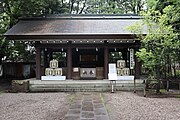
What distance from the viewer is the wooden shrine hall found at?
11.4 metres

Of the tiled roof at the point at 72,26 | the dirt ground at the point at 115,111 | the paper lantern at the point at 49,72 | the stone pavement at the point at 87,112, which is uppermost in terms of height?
the tiled roof at the point at 72,26

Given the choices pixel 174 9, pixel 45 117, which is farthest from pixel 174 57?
pixel 45 117

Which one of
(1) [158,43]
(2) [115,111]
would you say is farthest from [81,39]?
(2) [115,111]

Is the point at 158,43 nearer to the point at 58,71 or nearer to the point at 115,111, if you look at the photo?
the point at 115,111

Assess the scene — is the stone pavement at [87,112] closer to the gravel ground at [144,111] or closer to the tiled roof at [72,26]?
the gravel ground at [144,111]

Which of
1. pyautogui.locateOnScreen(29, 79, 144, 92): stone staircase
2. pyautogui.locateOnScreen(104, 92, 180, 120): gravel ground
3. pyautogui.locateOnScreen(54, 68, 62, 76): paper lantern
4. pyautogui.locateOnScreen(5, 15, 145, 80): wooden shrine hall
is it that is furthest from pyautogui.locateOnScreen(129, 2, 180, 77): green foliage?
pyautogui.locateOnScreen(54, 68, 62, 76): paper lantern

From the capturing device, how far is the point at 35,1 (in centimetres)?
1354

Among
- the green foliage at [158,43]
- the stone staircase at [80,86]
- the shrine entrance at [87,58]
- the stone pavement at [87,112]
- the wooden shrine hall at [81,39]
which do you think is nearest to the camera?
the stone pavement at [87,112]

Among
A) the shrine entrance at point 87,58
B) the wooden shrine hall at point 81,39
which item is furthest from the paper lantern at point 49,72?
the shrine entrance at point 87,58

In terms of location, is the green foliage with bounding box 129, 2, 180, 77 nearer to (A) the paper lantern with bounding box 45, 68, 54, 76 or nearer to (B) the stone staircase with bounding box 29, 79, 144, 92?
(B) the stone staircase with bounding box 29, 79, 144, 92

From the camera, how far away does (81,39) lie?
37.7 ft

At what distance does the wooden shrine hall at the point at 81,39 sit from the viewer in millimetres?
11430

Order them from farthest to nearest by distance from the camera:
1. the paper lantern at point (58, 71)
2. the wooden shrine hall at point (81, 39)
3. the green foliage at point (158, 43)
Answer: the paper lantern at point (58, 71)
the wooden shrine hall at point (81, 39)
the green foliage at point (158, 43)

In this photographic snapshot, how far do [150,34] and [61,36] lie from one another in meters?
5.00
